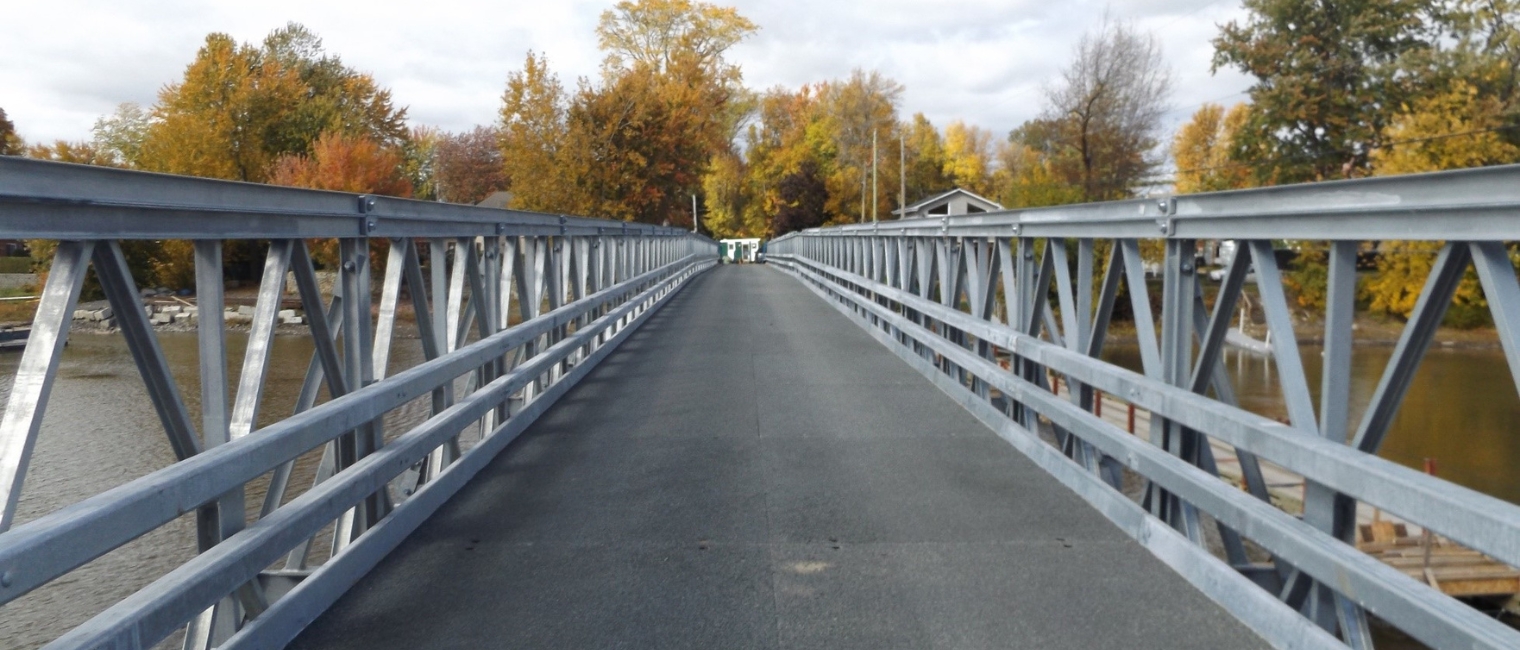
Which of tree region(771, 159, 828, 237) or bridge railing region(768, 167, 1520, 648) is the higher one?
tree region(771, 159, 828, 237)

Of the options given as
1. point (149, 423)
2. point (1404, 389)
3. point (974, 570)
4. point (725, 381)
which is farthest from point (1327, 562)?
point (149, 423)

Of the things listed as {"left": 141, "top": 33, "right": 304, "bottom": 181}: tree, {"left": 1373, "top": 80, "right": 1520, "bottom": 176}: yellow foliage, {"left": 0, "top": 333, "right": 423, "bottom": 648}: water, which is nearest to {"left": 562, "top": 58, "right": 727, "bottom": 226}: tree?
{"left": 141, "top": 33, "right": 304, "bottom": 181}: tree

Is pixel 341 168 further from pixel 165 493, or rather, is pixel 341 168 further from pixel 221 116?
pixel 165 493

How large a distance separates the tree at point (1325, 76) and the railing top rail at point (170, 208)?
59.4m

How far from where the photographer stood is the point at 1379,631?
20.2 meters

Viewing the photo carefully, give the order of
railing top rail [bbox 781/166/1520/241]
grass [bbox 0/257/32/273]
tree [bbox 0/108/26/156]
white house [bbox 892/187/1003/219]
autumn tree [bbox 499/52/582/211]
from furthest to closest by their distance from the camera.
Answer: white house [bbox 892/187/1003/219] → tree [bbox 0/108/26/156] → autumn tree [bbox 499/52/582/211] → grass [bbox 0/257/32/273] → railing top rail [bbox 781/166/1520/241]

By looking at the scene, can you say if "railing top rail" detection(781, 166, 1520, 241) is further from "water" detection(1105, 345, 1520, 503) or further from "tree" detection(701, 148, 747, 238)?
"tree" detection(701, 148, 747, 238)

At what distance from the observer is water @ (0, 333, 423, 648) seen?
23.7 feet

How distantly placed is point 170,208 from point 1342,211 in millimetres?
3925

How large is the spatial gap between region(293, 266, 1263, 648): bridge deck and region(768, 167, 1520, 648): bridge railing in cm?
26

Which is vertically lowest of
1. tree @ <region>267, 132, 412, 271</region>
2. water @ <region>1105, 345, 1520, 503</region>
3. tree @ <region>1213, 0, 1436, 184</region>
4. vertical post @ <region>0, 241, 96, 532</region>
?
water @ <region>1105, 345, 1520, 503</region>

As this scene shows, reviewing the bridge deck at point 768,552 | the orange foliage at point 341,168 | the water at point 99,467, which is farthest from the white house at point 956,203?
the bridge deck at point 768,552

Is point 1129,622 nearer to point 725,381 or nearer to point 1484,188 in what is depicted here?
point 1484,188

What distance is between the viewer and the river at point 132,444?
7.43 meters
